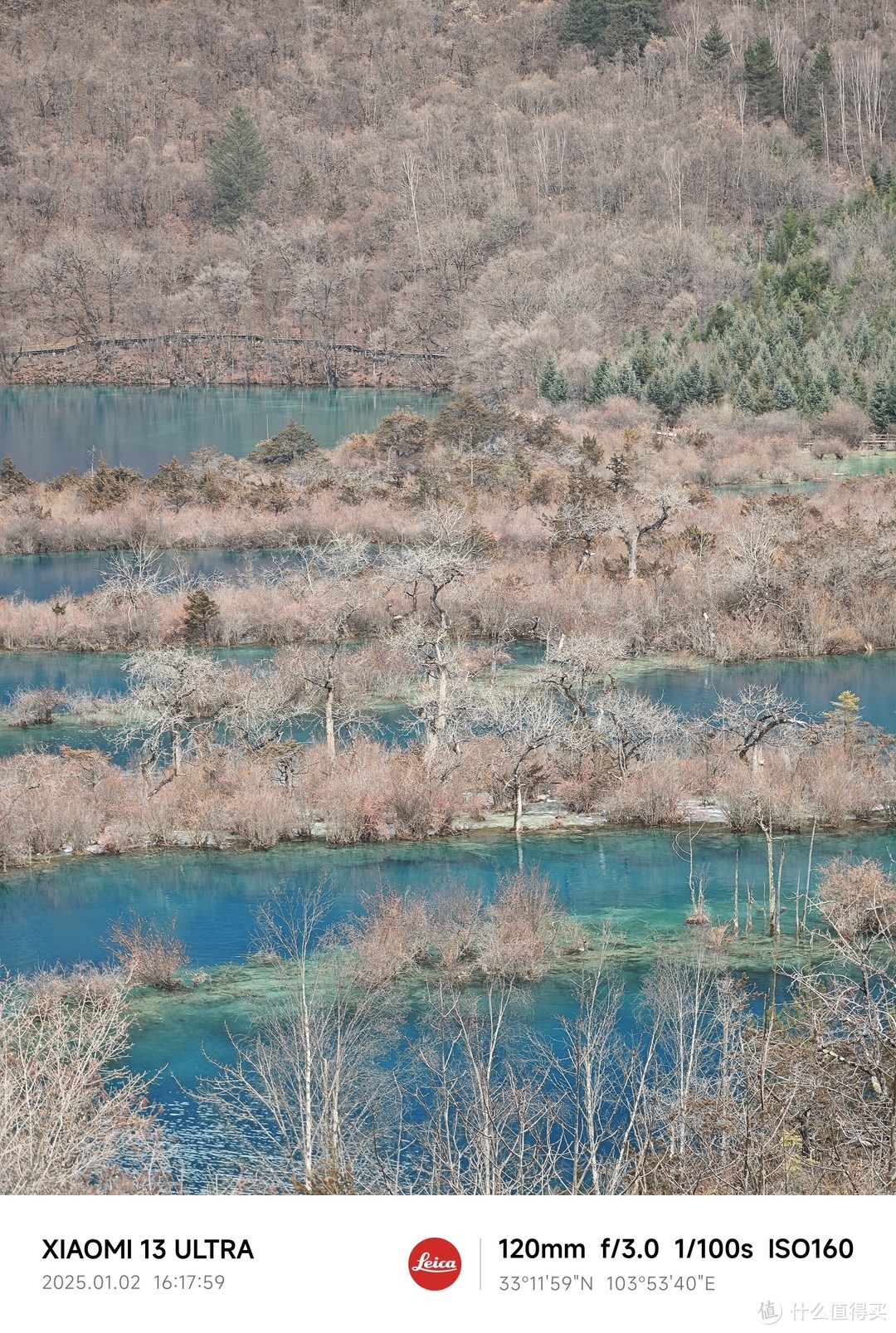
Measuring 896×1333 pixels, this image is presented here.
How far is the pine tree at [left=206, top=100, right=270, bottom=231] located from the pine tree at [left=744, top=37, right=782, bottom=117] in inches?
1823

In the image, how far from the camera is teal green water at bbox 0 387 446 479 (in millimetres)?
89938

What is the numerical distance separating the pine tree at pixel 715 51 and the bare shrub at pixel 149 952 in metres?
123

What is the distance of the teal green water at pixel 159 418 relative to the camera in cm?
8994

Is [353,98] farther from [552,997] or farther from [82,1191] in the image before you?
[82,1191]

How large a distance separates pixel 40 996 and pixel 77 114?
520 feet

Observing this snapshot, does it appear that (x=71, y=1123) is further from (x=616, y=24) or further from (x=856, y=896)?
(x=616, y=24)

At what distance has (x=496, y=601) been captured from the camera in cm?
4969

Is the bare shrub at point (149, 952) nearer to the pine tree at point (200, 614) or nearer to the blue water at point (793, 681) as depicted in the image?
the blue water at point (793, 681)

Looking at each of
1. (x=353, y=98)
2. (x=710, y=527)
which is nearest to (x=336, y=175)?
(x=353, y=98)

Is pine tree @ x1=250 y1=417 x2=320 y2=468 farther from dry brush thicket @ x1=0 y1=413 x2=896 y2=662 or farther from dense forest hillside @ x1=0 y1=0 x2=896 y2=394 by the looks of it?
dense forest hillside @ x1=0 y1=0 x2=896 y2=394

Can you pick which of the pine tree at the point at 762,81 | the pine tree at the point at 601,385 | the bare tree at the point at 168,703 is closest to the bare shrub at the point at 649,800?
the bare tree at the point at 168,703

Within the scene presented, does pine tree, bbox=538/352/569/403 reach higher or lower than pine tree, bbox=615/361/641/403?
lower
